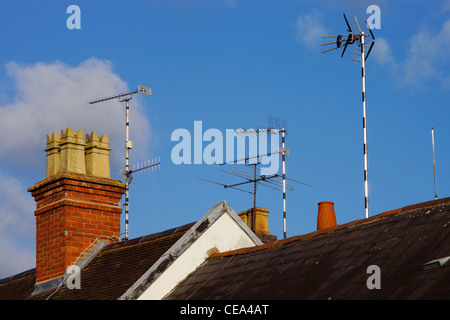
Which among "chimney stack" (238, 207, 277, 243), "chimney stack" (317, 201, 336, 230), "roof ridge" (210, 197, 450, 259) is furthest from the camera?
"chimney stack" (238, 207, 277, 243)

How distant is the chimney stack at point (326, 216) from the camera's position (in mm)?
16125

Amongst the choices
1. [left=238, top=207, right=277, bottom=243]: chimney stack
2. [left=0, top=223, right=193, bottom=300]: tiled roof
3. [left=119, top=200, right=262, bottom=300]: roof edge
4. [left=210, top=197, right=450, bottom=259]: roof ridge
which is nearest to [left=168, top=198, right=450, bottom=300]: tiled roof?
[left=210, top=197, right=450, bottom=259]: roof ridge

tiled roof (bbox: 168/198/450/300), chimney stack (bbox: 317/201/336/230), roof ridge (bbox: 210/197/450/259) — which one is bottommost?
tiled roof (bbox: 168/198/450/300)

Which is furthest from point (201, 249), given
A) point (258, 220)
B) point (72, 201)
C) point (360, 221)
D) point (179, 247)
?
point (258, 220)

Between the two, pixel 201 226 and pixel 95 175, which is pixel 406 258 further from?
pixel 95 175

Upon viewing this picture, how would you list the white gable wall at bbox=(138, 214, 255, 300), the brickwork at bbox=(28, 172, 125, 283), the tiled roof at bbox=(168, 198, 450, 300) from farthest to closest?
1. the brickwork at bbox=(28, 172, 125, 283)
2. the white gable wall at bbox=(138, 214, 255, 300)
3. the tiled roof at bbox=(168, 198, 450, 300)

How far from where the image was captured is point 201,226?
16.7m

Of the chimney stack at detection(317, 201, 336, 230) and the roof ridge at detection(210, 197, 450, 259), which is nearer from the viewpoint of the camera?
the roof ridge at detection(210, 197, 450, 259)

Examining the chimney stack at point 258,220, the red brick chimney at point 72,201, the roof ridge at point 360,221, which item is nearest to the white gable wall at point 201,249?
the roof ridge at point 360,221

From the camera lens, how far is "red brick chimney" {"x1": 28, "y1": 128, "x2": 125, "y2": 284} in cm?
1942

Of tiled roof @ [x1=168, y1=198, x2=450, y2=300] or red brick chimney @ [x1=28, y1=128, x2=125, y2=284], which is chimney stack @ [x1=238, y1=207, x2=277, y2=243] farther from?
tiled roof @ [x1=168, y1=198, x2=450, y2=300]

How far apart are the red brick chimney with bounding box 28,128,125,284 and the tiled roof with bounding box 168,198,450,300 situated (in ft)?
15.7

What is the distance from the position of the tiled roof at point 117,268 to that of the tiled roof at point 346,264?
1.55m
